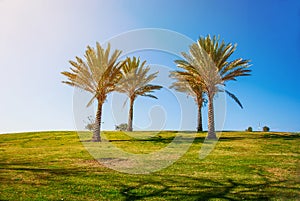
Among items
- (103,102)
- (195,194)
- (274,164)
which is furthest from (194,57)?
(195,194)

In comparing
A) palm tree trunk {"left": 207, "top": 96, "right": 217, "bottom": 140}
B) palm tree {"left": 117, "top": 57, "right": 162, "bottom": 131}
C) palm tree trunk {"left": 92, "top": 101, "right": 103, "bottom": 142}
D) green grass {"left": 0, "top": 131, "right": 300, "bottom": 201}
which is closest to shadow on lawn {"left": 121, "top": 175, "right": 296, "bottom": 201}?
green grass {"left": 0, "top": 131, "right": 300, "bottom": 201}

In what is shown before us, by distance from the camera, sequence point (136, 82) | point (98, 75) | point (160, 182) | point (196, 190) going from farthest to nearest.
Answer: point (136, 82)
point (98, 75)
point (160, 182)
point (196, 190)

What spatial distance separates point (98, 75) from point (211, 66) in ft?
39.8

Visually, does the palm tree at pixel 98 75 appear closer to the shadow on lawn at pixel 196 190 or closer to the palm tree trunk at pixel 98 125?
the palm tree trunk at pixel 98 125

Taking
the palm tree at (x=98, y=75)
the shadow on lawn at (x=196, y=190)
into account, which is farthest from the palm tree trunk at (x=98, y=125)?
the shadow on lawn at (x=196, y=190)

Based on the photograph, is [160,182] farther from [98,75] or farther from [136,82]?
[136,82]

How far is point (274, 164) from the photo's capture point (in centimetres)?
1486

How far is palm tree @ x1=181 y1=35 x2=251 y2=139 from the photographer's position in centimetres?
3038

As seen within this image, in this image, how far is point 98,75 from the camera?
2962cm

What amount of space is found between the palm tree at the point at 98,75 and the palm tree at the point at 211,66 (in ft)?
27.3

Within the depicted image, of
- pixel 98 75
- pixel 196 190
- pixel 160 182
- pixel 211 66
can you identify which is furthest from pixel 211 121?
pixel 196 190

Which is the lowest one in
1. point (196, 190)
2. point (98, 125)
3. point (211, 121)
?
point (196, 190)

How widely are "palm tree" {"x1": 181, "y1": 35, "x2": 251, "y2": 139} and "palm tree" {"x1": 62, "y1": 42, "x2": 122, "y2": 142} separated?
832 cm

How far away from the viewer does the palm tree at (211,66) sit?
30.4 metres
